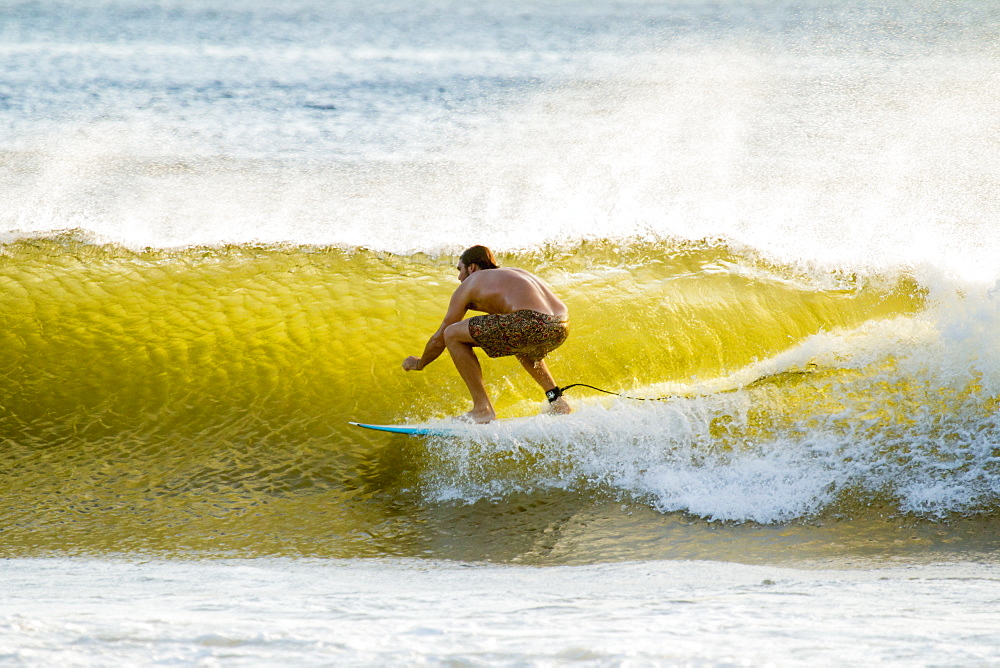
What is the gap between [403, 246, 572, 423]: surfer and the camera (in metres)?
3.84

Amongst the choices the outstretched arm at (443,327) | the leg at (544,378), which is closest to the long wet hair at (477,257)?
the outstretched arm at (443,327)

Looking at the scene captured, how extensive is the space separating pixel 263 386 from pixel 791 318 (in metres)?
3.24

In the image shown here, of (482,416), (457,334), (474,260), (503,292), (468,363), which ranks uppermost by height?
(474,260)

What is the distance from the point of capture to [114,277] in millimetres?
5809

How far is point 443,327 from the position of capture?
396 centimetres

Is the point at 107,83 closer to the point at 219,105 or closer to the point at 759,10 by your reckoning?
the point at 219,105

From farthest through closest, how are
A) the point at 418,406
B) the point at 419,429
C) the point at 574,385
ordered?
the point at 418,406 < the point at 574,385 < the point at 419,429

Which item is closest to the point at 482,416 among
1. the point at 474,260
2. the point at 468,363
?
the point at 468,363

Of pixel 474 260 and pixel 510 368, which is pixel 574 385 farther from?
pixel 474 260

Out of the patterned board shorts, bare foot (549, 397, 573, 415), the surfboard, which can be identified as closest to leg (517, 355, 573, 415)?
bare foot (549, 397, 573, 415)

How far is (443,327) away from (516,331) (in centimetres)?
37

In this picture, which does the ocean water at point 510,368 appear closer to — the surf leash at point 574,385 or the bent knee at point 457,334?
the surf leash at point 574,385

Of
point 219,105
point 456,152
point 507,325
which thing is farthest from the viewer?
point 219,105

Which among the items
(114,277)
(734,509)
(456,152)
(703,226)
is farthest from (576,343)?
(456,152)
